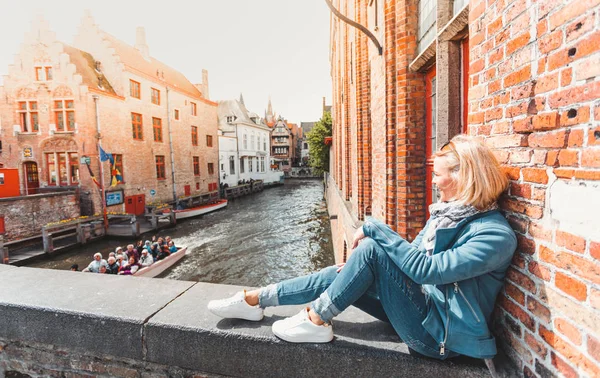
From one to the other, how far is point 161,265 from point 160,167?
566 inches

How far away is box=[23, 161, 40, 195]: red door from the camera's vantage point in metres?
19.5

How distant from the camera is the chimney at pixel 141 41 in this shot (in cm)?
2745

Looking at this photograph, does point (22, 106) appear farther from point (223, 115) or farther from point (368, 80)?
point (223, 115)

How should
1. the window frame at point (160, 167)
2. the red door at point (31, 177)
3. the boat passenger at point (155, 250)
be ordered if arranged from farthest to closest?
the window frame at point (160, 167)
the red door at point (31, 177)
the boat passenger at point (155, 250)

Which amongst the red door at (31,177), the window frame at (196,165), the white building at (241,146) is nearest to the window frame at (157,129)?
the window frame at (196,165)

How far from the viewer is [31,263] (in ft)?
43.5

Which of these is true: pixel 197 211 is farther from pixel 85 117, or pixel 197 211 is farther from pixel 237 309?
pixel 237 309

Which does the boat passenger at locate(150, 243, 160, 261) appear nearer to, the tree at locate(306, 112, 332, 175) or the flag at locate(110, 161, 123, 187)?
the flag at locate(110, 161, 123, 187)

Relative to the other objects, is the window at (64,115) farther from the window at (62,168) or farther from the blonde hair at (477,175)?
the blonde hair at (477,175)

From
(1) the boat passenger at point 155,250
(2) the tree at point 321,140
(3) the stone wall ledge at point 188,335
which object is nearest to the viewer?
(3) the stone wall ledge at point 188,335

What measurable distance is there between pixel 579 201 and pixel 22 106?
85.2 ft

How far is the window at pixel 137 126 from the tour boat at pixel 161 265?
11.8 metres

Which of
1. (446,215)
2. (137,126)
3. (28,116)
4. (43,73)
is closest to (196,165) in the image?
(137,126)

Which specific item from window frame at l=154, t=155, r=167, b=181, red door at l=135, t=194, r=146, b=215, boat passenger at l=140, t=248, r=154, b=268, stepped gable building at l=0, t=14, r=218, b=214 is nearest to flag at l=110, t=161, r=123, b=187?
stepped gable building at l=0, t=14, r=218, b=214
